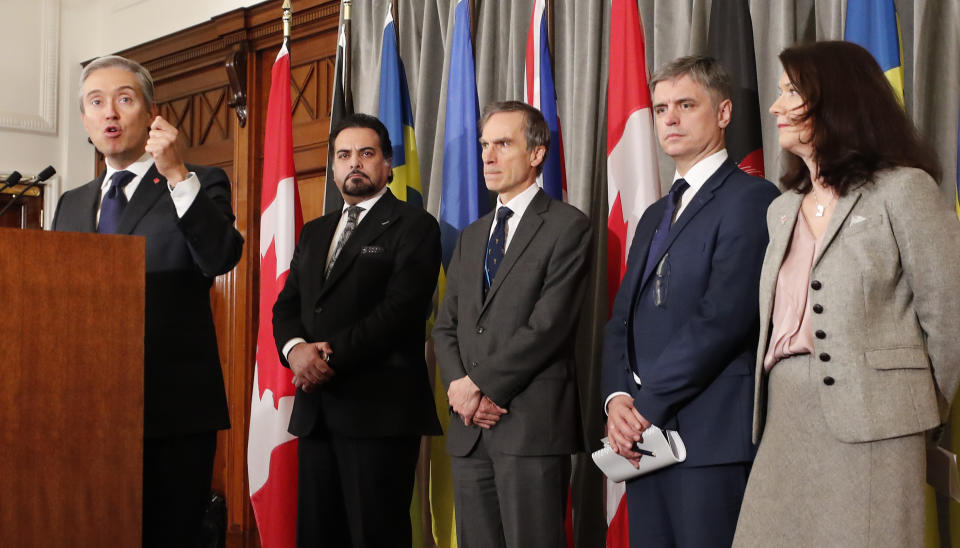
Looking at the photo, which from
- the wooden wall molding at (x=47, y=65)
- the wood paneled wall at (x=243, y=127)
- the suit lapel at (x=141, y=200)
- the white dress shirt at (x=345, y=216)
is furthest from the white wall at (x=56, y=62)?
the suit lapel at (x=141, y=200)

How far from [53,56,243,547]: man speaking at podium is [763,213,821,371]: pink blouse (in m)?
1.27

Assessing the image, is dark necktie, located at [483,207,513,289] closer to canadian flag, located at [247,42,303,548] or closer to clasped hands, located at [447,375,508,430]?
clasped hands, located at [447,375,508,430]

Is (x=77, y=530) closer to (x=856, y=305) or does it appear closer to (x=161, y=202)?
(x=161, y=202)

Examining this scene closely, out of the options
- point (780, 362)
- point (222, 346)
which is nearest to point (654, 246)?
point (780, 362)

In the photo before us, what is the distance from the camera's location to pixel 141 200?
7.47 ft

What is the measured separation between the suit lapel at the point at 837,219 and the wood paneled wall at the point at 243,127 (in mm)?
3388

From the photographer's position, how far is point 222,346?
5316mm

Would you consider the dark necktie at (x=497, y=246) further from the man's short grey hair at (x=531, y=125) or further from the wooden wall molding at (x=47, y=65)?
the wooden wall molding at (x=47, y=65)

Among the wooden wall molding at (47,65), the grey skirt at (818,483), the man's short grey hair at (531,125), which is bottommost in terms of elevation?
the grey skirt at (818,483)

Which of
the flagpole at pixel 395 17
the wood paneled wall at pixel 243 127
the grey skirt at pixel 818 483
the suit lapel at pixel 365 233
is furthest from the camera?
the wood paneled wall at pixel 243 127

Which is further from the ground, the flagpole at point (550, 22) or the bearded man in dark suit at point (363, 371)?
the flagpole at point (550, 22)

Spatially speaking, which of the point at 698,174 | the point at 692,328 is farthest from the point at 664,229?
the point at 692,328

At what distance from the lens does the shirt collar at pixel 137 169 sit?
7.61 ft

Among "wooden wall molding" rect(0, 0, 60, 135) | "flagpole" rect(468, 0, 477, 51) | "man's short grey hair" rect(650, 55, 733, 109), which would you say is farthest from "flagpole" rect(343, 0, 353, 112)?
"wooden wall molding" rect(0, 0, 60, 135)
